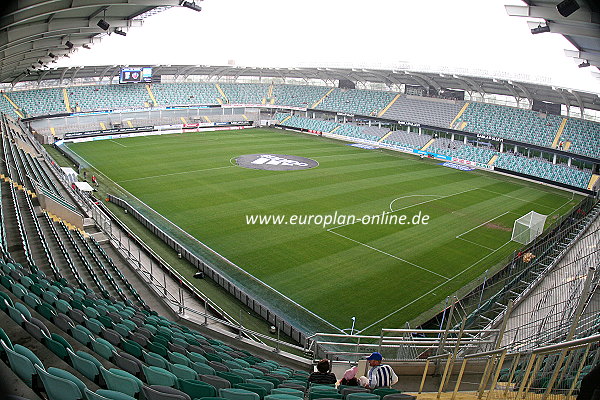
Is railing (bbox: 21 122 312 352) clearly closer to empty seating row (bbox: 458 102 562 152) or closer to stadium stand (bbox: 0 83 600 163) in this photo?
stadium stand (bbox: 0 83 600 163)

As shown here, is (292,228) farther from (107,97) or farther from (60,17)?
(107,97)

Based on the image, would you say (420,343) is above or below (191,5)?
below

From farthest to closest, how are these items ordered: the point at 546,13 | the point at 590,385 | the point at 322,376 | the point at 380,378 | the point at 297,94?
the point at 297,94 → the point at 546,13 → the point at 322,376 → the point at 380,378 → the point at 590,385

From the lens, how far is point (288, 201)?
96.7ft

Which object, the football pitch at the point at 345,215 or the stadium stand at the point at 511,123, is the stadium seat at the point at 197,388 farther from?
the stadium stand at the point at 511,123

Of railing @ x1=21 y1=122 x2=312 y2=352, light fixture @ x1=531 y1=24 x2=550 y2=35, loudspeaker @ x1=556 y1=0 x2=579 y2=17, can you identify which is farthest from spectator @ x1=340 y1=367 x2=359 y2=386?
light fixture @ x1=531 y1=24 x2=550 y2=35

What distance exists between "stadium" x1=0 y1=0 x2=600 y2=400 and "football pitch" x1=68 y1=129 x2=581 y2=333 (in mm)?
154

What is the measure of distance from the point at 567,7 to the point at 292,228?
60.4 ft

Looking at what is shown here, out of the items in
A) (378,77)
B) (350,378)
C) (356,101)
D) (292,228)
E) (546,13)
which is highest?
(378,77)

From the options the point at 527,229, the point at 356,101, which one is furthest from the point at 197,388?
the point at 356,101

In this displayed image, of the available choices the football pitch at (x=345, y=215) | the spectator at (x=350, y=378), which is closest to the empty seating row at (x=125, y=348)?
the spectator at (x=350, y=378)

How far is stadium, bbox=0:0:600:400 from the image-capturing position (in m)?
6.81

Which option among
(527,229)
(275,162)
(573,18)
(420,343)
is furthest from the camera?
(275,162)

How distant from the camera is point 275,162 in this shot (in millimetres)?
41250
